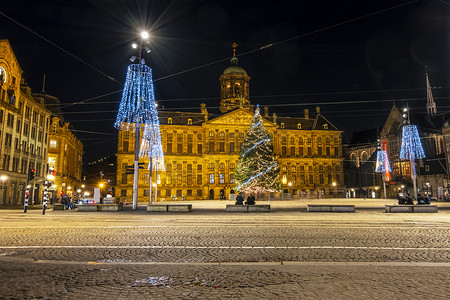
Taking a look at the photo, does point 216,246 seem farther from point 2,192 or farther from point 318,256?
point 2,192

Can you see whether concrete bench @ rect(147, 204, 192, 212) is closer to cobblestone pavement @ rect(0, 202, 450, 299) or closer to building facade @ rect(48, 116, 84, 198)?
cobblestone pavement @ rect(0, 202, 450, 299)

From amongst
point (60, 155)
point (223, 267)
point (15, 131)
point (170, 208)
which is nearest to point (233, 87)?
point (60, 155)

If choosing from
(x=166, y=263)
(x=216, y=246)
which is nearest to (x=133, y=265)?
(x=166, y=263)

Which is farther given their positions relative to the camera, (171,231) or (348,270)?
(171,231)

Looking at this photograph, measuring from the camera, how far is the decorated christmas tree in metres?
47.3

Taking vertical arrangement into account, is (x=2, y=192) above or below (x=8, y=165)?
below

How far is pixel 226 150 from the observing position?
69.6 m

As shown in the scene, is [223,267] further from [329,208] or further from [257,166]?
[257,166]

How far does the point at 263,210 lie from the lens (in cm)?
2258

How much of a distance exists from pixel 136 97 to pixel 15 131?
87.7ft

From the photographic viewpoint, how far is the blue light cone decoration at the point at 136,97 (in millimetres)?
20812

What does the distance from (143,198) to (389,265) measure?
6012 cm

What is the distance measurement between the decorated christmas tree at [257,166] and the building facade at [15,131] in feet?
84.5

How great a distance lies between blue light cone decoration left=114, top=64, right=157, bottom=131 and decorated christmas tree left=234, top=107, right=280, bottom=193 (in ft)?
89.4
